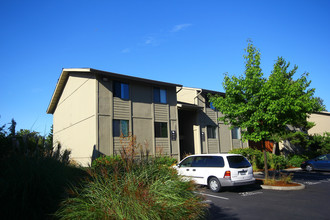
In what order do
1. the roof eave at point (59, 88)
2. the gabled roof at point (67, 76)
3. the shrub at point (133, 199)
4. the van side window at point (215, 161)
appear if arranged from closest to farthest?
the shrub at point (133, 199) → the van side window at point (215, 161) → the gabled roof at point (67, 76) → the roof eave at point (59, 88)

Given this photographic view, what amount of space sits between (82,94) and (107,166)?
15.2 m

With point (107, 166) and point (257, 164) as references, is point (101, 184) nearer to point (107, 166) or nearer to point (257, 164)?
point (107, 166)

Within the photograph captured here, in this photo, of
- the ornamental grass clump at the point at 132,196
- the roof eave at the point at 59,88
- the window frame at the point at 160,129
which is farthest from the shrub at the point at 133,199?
the window frame at the point at 160,129

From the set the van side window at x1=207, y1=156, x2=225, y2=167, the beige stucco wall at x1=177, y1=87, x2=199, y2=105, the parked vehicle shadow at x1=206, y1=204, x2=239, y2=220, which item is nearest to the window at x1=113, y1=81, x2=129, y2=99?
the beige stucco wall at x1=177, y1=87, x2=199, y2=105

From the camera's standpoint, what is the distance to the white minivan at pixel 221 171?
10.5 metres

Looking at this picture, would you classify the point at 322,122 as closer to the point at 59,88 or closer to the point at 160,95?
the point at 160,95

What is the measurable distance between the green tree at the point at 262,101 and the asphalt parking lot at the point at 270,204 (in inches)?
109

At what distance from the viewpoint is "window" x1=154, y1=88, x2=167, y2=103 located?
21.1 metres

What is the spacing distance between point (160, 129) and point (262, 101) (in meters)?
9.98

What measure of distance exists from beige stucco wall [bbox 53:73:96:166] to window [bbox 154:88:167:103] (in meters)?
5.34

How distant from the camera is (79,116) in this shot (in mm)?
20422

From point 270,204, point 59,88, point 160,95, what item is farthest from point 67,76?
point 270,204

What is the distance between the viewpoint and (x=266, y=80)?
43.9 ft

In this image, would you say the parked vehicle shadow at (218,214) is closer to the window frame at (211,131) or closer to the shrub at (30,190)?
the shrub at (30,190)
